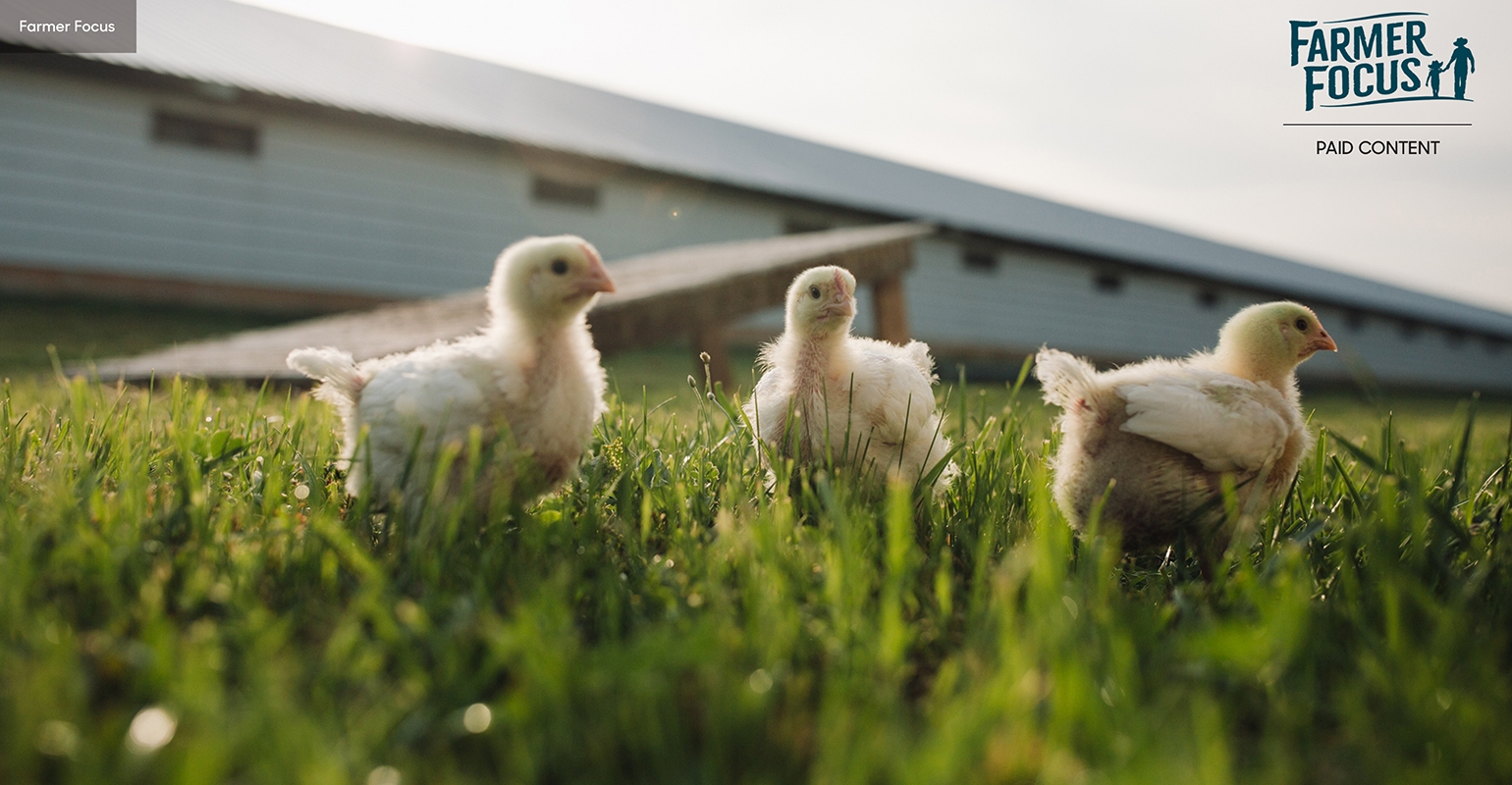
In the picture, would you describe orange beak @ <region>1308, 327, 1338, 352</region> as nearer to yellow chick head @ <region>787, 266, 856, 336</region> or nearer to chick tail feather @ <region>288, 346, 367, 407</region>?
yellow chick head @ <region>787, 266, 856, 336</region>

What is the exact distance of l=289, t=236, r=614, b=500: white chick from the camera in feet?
6.66

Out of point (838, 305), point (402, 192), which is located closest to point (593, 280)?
point (838, 305)

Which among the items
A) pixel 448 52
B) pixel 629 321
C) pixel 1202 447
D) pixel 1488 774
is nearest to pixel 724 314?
pixel 629 321

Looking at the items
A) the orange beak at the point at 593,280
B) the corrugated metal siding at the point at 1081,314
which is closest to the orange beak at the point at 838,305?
the orange beak at the point at 593,280

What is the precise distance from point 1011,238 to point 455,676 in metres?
20.5

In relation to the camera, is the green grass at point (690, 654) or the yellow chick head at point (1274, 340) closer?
the green grass at point (690, 654)

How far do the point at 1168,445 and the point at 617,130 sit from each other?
18316 mm

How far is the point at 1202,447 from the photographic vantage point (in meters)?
2.25

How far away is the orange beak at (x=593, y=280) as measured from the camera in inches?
87.4

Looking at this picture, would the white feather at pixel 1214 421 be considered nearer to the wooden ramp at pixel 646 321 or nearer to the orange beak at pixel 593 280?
the orange beak at pixel 593 280

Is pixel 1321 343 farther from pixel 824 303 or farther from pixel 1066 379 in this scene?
pixel 824 303

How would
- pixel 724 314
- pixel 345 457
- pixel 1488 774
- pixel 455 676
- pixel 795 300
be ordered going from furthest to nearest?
pixel 724 314 < pixel 795 300 < pixel 345 457 < pixel 455 676 < pixel 1488 774

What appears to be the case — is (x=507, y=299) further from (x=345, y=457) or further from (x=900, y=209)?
(x=900, y=209)

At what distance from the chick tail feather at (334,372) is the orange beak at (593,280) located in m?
0.72
